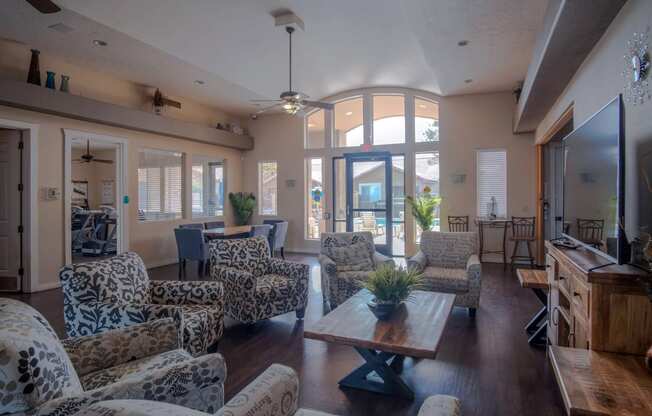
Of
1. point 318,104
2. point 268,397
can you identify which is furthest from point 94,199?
point 268,397

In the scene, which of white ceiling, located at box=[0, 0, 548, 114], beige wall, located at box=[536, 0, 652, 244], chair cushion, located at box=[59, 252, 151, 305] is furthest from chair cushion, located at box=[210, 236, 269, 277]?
beige wall, located at box=[536, 0, 652, 244]

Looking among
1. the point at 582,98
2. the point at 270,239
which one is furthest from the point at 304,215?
the point at 582,98

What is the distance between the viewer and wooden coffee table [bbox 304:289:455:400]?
2055mm

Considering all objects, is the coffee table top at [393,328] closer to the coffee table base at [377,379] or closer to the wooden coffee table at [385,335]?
the wooden coffee table at [385,335]

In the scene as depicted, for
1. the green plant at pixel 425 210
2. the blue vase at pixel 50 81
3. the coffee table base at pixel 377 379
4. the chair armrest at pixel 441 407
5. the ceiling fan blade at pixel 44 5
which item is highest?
the blue vase at pixel 50 81

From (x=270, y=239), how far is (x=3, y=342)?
229 inches

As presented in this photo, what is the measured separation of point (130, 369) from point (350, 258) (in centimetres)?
277

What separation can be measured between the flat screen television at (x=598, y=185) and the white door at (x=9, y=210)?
6.54 meters

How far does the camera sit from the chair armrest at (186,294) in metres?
2.84

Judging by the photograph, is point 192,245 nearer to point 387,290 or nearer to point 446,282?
point 446,282

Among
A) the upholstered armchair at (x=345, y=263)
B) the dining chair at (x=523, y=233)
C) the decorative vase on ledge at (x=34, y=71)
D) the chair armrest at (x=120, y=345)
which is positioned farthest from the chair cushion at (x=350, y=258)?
the decorative vase on ledge at (x=34, y=71)

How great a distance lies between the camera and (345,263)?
165 inches

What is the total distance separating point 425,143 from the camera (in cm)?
762

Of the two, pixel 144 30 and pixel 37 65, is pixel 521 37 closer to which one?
pixel 144 30
